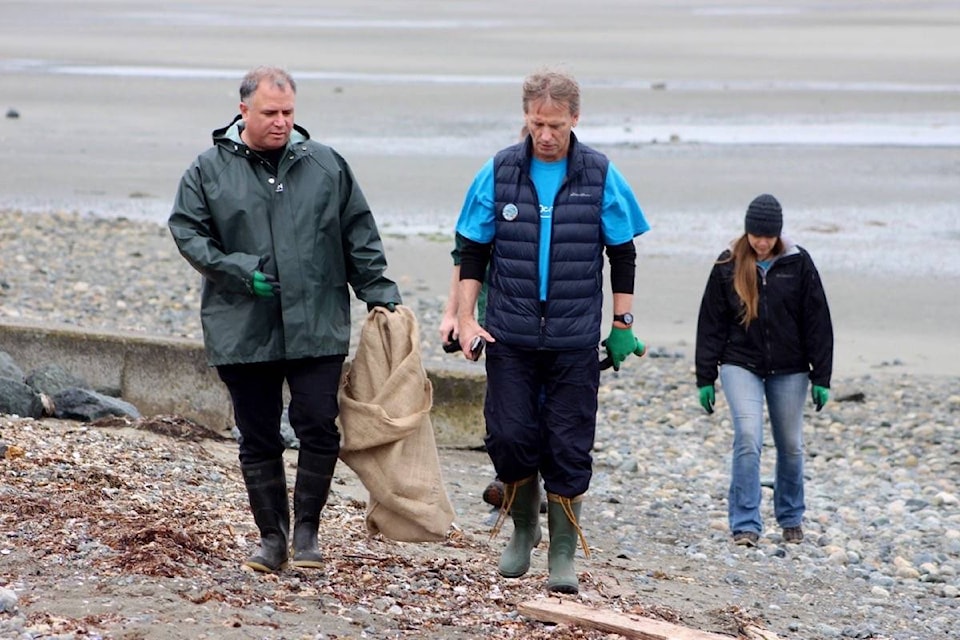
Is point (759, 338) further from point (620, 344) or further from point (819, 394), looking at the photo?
point (620, 344)

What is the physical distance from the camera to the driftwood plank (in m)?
5.28

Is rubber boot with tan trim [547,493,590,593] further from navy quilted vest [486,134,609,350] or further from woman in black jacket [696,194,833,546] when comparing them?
woman in black jacket [696,194,833,546]

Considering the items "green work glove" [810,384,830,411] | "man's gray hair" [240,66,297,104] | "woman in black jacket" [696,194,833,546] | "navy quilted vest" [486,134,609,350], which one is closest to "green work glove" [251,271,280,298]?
"man's gray hair" [240,66,297,104]

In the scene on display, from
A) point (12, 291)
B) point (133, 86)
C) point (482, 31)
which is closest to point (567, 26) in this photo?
point (482, 31)

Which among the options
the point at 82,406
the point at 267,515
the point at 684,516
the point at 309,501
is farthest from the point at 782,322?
the point at 82,406

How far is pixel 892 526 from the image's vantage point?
8.44m

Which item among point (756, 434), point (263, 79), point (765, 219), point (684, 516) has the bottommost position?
point (684, 516)

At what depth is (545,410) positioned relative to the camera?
5738 mm

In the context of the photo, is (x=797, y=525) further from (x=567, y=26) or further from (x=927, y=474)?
(x=567, y=26)

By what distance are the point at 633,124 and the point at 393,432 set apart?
72.6 feet

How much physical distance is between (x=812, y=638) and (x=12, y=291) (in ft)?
28.5

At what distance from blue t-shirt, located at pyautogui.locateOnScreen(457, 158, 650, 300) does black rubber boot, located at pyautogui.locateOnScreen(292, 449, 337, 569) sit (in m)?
1.00

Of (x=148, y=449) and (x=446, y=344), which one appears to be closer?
(x=446, y=344)

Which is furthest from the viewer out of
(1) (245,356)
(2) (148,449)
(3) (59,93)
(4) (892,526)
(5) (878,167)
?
(3) (59,93)
